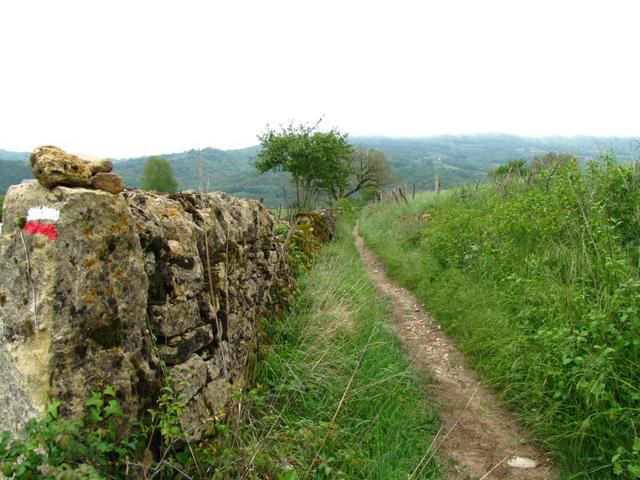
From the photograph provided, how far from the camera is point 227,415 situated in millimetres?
2684

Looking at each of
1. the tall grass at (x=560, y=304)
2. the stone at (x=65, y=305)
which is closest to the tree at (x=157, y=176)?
the tall grass at (x=560, y=304)

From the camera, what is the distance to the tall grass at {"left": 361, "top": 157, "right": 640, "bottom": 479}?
2.96 m

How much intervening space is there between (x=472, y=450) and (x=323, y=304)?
7.74 ft

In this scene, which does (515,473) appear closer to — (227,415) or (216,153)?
(227,415)

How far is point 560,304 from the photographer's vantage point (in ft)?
13.5

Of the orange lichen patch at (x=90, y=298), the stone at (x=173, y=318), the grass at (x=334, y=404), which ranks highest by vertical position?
the orange lichen patch at (x=90, y=298)

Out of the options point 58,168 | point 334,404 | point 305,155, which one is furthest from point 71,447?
point 305,155

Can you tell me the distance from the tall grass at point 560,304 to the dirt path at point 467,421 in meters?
0.15

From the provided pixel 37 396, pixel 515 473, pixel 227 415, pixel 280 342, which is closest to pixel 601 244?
pixel 515 473

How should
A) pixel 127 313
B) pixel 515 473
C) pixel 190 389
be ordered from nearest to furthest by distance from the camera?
pixel 127 313
pixel 190 389
pixel 515 473

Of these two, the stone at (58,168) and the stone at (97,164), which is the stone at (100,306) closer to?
the stone at (58,168)

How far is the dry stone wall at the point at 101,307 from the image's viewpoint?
72.9 inches

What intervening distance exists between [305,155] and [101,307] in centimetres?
2837

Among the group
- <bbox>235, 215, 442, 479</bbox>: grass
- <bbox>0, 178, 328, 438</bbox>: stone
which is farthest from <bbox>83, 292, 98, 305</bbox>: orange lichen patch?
<bbox>235, 215, 442, 479</bbox>: grass
